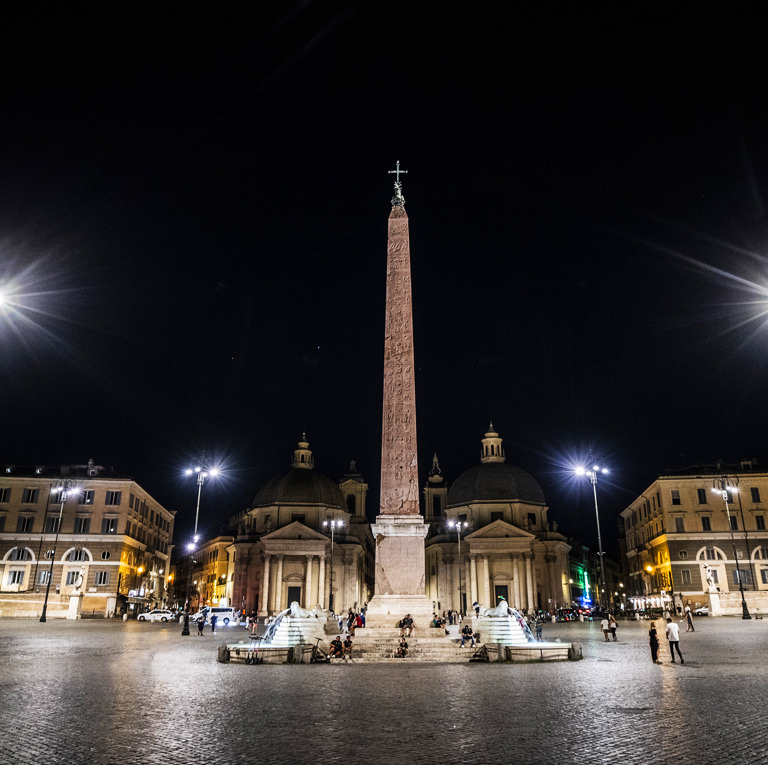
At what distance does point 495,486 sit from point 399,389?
50107mm

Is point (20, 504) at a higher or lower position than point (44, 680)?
higher

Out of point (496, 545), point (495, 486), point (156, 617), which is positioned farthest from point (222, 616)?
point (495, 486)

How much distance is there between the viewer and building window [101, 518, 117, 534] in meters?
57.8

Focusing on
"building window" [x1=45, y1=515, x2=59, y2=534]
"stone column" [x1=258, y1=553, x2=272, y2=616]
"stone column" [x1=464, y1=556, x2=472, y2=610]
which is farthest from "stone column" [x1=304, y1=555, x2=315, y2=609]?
"building window" [x1=45, y1=515, x2=59, y2=534]

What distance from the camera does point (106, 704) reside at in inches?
366

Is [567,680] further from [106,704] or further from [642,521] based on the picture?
[642,521]

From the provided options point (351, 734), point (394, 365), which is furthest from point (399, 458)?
point (351, 734)

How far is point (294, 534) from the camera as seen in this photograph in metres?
65.2

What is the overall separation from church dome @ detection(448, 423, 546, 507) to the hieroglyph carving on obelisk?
1914 inches

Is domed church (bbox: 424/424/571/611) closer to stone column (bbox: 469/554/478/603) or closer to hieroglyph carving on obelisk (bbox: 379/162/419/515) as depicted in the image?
stone column (bbox: 469/554/478/603)

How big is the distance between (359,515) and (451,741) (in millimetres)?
75380

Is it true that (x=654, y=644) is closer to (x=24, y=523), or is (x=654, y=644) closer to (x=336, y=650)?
(x=336, y=650)

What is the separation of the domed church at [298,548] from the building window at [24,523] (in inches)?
795

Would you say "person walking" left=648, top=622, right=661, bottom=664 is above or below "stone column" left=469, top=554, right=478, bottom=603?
below
